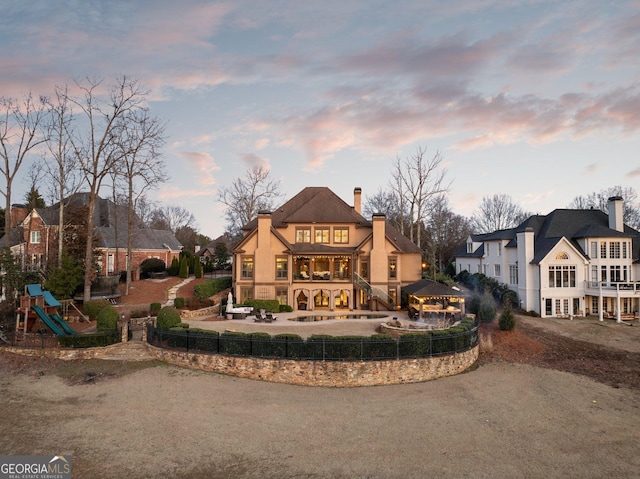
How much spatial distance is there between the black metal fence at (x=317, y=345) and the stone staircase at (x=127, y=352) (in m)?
1.46

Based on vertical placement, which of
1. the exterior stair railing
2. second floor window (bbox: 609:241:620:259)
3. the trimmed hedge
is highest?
second floor window (bbox: 609:241:620:259)

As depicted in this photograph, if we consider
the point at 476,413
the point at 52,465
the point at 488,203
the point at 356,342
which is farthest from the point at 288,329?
the point at 488,203

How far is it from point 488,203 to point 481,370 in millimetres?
55302

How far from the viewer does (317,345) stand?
15633 millimetres

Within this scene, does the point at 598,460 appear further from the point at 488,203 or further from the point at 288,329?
the point at 488,203

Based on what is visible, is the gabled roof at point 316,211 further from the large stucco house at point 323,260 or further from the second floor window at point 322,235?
the second floor window at point 322,235

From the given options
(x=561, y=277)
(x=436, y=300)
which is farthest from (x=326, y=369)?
(x=561, y=277)

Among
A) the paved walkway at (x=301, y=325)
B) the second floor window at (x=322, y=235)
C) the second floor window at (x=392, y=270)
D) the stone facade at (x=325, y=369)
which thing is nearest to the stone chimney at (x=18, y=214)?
the paved walkway at (x=301, y=325)

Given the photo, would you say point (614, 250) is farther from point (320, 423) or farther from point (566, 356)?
point (320, 423)

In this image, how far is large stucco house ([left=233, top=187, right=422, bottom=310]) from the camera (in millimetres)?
29078

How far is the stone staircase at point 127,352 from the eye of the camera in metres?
17.4

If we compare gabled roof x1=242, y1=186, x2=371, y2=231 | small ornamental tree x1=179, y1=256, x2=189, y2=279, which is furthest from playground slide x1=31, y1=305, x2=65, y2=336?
small ornamental tree x1=179, y1=256, x2=189, y2=279

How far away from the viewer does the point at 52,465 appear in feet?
29.5

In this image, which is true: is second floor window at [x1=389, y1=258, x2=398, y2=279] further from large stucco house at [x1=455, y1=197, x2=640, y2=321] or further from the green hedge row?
the green hedge row
